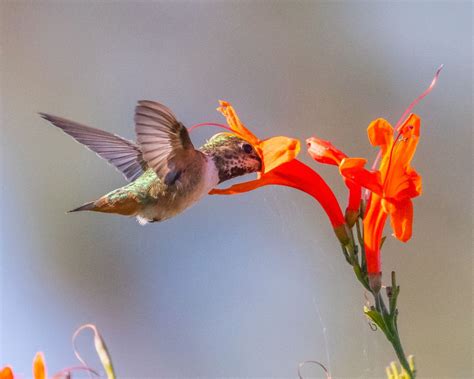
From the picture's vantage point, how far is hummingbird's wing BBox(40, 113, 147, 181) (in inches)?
132

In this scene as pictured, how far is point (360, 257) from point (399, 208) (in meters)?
0.25

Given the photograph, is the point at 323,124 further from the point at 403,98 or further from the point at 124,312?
the point at 124,312

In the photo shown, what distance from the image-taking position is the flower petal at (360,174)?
2723 mm

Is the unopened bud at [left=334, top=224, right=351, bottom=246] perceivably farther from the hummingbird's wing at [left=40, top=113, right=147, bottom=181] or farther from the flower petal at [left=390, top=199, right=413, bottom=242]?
the hummingbird's wing at [left=40, top=113, right=147, bottom=181]

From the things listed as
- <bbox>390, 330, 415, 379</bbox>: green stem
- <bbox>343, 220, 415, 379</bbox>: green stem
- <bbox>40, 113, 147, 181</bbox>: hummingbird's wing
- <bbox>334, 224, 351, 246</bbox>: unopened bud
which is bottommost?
<bbox>390, 330, 415, 379</bbox>: green stem

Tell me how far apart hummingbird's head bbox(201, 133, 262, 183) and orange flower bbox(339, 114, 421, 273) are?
17.3 inches

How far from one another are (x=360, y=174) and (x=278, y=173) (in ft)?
1.43

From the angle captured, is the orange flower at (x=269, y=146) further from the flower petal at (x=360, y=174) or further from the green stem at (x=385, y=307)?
the green stem at (x=385, y=307)

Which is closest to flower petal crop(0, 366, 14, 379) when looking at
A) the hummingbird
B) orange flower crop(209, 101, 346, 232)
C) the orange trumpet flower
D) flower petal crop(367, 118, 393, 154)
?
the orange trumpet flower

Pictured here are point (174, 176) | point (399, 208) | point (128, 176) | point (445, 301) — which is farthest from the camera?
point (445, 301)

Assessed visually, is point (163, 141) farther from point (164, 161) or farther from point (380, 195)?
point (380, 195)

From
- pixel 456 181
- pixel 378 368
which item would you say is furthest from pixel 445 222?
pixel 378 368

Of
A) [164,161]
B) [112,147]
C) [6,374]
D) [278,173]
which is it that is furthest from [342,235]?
[6,374]

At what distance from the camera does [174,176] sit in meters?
3.21
